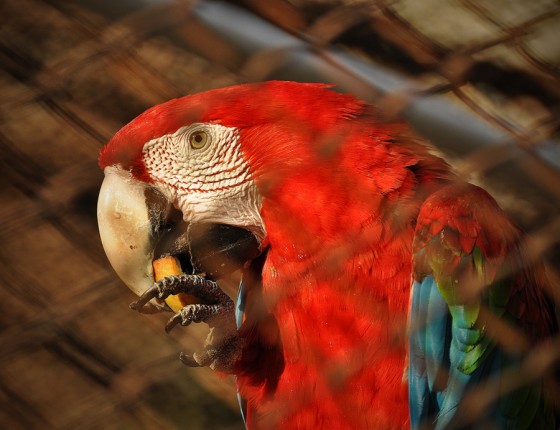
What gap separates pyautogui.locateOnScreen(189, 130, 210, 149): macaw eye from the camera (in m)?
1.25

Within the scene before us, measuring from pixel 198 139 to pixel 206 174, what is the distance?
0.19 feet

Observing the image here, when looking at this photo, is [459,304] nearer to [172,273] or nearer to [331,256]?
[331,256]

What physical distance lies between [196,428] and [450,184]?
1200 millimetres

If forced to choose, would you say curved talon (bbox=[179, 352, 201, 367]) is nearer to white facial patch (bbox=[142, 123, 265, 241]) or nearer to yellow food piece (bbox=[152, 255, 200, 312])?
yellow food piece (bbox=[152, 255, 200, 312])

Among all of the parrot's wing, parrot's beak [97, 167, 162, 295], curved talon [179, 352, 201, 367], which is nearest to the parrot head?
parrot's beak [97, 167, 162, 295]

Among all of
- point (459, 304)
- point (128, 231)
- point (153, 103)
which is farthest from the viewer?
point (153, 103)

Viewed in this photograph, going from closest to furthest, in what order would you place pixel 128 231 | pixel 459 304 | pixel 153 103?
pixel 459 304 < pixel 128 231 < pixel 153 103

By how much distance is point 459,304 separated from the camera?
1095mm

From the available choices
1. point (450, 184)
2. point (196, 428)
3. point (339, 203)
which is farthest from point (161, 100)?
point (196, 428)

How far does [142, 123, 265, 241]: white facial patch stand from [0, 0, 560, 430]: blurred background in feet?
0.37

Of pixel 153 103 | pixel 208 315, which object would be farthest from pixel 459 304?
pixel 153 103

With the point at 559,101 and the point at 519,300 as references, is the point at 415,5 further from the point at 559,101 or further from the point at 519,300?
the point at 519,300

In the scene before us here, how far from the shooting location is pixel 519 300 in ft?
3.84

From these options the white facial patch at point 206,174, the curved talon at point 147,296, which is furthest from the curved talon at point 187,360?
the white facial patch at point 206,174
